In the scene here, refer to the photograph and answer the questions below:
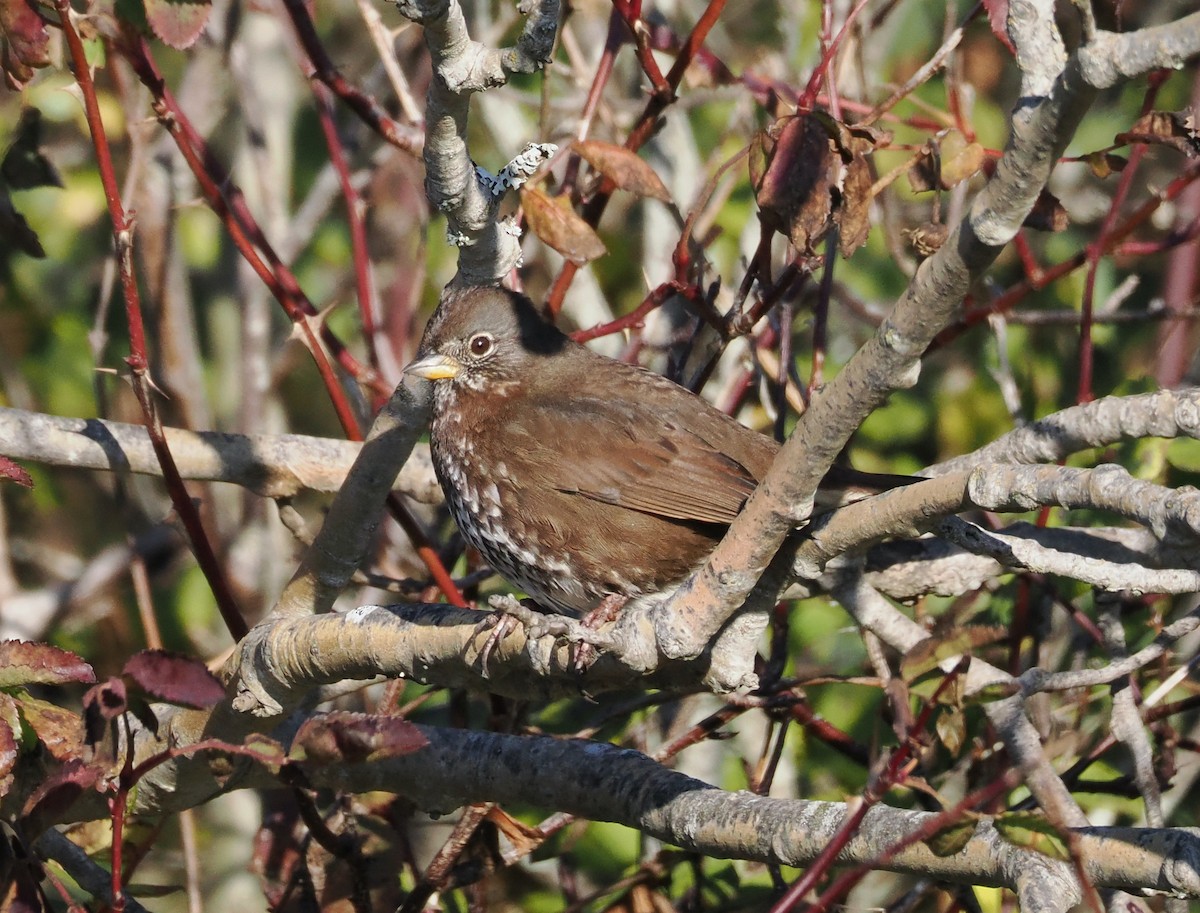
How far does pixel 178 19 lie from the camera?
3408 millimetres

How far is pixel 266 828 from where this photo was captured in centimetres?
432

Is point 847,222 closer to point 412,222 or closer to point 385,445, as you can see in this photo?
point 385,445

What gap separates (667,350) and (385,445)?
1.70 metres

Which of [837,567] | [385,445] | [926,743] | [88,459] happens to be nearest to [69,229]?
[88,459]

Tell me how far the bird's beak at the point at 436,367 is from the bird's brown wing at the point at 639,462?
0.27 meters

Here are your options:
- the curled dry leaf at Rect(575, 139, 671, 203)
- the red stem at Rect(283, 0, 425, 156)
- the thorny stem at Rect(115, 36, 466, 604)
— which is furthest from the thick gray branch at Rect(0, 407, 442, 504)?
the curled dry leaf at Rect(575, 139, 671, 203)

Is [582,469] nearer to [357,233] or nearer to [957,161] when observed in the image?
[357,233]

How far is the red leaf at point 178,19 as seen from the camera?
11.0 ft

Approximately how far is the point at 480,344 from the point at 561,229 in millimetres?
1023

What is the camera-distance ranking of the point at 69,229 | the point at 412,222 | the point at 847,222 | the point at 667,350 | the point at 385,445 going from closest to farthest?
the point at 847,222 < the point at 385,445 < the point at 667,350 < the point at 69,229 < the point at 412,222

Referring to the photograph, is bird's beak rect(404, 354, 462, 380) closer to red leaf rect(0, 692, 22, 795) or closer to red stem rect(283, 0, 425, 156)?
red stem rect(283, 0, 425, 156)

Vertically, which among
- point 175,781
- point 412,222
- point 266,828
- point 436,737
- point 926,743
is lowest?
point 266,828

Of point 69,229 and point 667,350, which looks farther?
point 69,229

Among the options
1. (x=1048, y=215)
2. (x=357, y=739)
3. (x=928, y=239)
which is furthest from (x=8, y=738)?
(x=1048, y=215)
